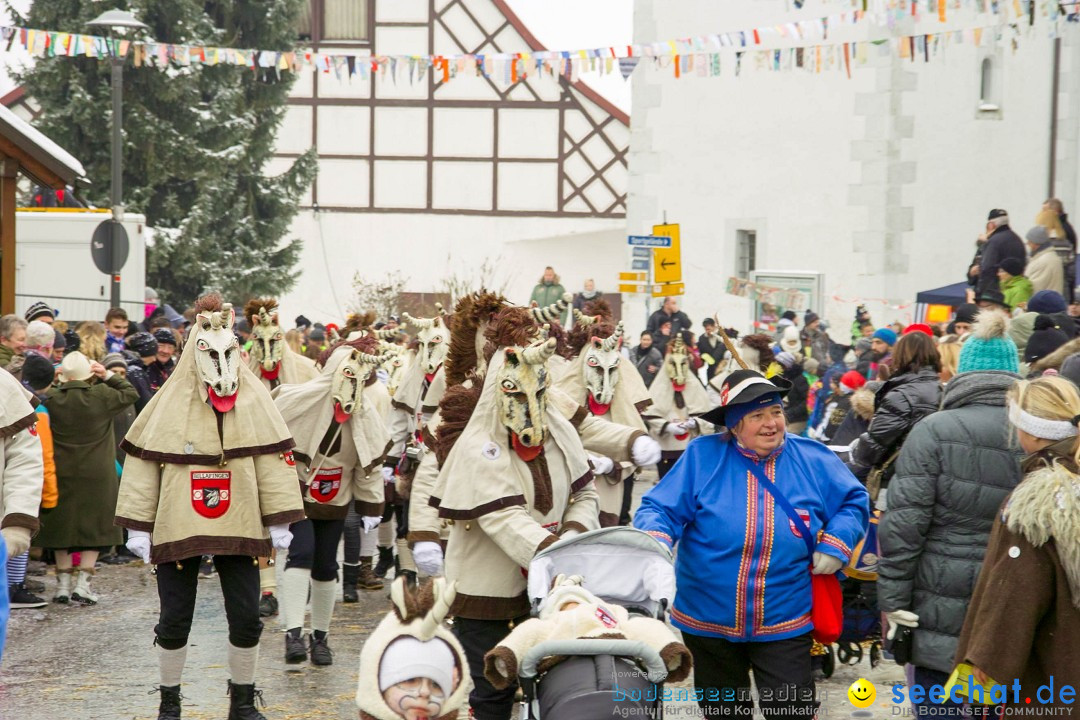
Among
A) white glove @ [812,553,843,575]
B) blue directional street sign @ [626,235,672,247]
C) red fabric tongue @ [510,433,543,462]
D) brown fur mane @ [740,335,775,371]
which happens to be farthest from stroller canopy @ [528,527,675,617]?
blue directional street sign @ [626,235,672,247]

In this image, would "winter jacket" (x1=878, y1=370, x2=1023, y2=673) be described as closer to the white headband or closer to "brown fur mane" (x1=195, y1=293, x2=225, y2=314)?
the white headband

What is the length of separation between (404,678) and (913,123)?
2260cm

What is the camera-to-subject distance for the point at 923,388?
682cm

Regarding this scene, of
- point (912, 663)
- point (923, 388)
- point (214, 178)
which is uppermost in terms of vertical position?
point (214, 178)

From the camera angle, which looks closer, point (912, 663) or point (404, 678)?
point (404, 678)

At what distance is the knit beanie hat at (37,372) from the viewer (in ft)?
32.2

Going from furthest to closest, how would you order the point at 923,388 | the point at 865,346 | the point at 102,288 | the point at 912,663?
the point at 102,288, the point at 865,346, the point at 923,388, the point at 912,663

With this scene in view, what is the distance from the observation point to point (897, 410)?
6.83 m

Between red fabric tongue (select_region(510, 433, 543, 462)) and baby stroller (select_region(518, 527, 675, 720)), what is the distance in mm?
803

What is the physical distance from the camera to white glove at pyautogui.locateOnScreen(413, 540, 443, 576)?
19.9 feet

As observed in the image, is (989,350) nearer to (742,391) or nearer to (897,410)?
(897,410)

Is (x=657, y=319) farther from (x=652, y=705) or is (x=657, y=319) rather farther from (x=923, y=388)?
(x=652, y=705)

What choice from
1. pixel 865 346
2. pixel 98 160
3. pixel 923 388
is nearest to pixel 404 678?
pixel 923 388

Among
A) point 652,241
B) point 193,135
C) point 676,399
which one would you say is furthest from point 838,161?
point 676,399
